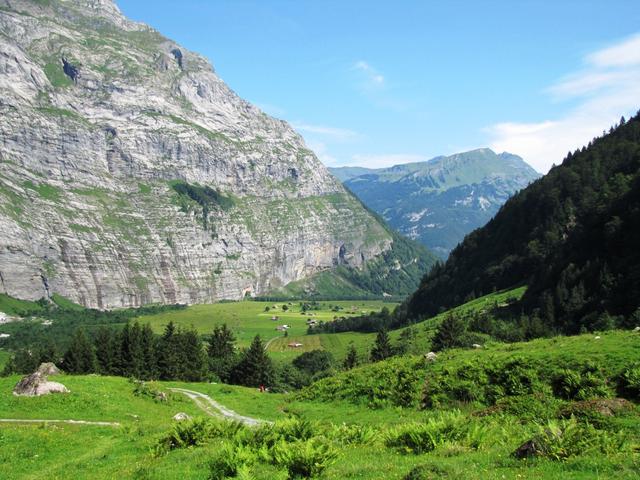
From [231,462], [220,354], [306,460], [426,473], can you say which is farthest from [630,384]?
[220,354]

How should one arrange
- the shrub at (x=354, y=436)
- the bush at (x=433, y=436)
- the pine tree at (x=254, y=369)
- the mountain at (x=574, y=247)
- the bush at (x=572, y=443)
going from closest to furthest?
the bush at (x=572, y=443)
the bush at (x=433, y=436)
the shrub at (x=354, y=436)
the pine tree at (x=254, y=369)
the mountain at (x=574, y=247)

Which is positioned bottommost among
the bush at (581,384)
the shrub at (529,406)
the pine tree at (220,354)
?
the pine tree at (220,354)

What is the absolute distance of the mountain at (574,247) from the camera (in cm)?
9369

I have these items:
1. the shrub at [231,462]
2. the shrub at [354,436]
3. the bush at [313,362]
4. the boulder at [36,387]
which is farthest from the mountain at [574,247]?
the boulder at [36,387]

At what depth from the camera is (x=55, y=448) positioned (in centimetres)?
2742

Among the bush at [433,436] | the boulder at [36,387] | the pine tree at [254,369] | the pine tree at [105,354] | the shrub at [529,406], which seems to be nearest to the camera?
the bush at [433,436]

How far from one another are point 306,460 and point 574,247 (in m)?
121

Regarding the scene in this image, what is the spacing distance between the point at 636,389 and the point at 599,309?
236 ft

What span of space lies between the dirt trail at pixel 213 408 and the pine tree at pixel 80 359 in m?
27.0

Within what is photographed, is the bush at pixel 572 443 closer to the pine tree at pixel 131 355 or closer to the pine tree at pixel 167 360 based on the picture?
the pine tree at pixel 131 355

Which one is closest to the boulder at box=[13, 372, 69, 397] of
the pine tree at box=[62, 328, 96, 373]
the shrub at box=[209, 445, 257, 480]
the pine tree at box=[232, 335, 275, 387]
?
the shrub at box=[209, 445, 257, 480]

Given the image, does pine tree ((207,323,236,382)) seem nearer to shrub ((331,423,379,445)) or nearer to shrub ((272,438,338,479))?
shrub ((331,423,379,445))

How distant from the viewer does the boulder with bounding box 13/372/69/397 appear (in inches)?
1612

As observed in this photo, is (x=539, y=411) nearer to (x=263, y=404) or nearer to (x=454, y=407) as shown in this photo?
(x=454, y=407)
